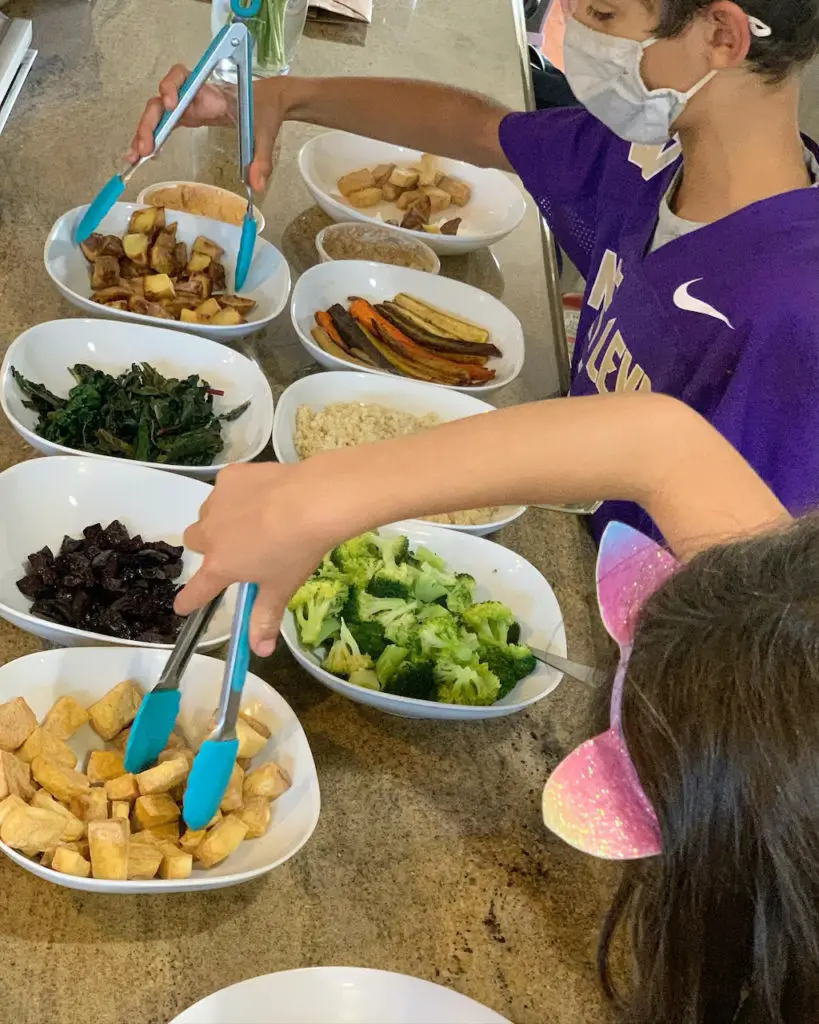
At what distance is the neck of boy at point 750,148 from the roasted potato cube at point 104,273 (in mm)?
807

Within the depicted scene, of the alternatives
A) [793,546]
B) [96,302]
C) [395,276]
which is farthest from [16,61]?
[793,546]

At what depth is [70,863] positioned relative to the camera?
0.75 meters

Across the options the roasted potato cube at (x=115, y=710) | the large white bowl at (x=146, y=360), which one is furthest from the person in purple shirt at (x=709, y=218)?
the roasted potato cube at (x=115, y=710)

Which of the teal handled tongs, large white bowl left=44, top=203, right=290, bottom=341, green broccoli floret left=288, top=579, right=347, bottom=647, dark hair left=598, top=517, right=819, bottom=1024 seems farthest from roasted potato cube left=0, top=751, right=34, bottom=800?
the teal handled tongs

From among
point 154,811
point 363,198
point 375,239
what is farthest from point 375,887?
point 363,198

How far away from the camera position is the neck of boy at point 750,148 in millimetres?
1025

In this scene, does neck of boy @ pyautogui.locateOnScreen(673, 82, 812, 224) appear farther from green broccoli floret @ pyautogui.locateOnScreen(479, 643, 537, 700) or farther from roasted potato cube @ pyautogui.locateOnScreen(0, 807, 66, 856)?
roasted potato cube @ pyautogui.locateOnScreen(0, 807, 66, 856)

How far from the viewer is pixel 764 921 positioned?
55cm

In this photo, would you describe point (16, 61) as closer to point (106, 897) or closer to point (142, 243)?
point (142, 243)

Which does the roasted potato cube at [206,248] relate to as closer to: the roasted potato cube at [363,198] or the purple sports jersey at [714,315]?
the roasted potato cube at [363,198]

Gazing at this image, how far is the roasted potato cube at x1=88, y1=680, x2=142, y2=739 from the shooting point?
87 cm

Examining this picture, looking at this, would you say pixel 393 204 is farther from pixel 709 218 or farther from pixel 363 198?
pixel 709 218

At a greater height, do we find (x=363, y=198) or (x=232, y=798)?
(x=363, y=198)

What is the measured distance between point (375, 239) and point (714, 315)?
801 mm
